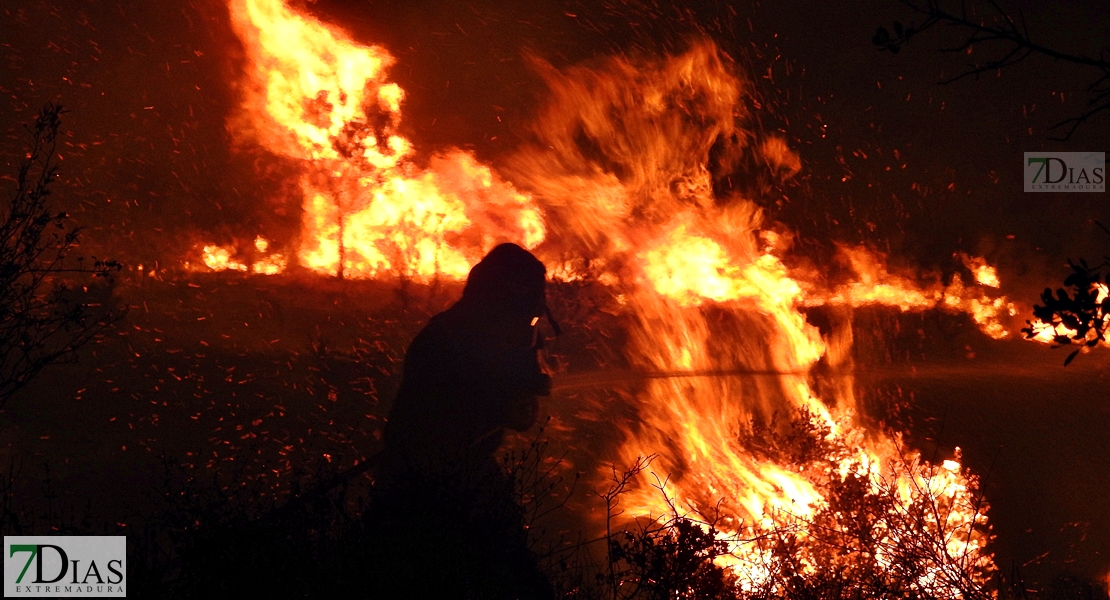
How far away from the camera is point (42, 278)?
237 cm

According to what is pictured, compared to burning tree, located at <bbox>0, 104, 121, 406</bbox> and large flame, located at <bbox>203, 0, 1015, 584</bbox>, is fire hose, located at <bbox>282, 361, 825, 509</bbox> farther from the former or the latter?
burning tree, located at <bbox>0, 104, 121, 406</bbox>

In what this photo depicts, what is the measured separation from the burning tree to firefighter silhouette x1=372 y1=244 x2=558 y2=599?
3.08 feet

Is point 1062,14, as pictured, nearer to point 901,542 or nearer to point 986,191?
point 986,191

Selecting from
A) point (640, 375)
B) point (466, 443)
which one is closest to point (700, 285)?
point (640, 375)

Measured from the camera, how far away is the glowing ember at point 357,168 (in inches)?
105

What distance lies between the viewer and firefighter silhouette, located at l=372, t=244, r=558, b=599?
Answer: 7.34 ft

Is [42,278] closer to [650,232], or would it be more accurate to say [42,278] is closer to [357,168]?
[357,168]

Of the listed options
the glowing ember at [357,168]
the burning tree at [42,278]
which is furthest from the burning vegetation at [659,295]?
the burning tree at [42,278]

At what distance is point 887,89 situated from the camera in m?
3.40

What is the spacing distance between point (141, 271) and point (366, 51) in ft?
3.34

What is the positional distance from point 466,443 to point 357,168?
3.20 ft

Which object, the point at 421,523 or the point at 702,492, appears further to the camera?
the point at 702,492

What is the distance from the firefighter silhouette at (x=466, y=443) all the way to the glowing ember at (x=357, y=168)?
154 mm

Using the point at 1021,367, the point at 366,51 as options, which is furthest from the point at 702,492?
the point at 366,51
